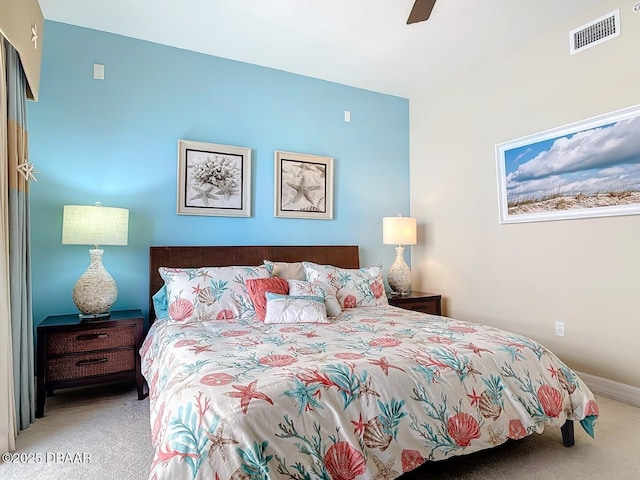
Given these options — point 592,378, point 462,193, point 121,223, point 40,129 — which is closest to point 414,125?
point 462,193

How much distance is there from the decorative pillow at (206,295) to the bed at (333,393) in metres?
0.01

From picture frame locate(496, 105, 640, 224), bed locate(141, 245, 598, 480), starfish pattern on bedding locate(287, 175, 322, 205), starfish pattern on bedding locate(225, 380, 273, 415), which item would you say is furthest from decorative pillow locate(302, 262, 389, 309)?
Result: starfish pattern on bedding locate(225, 380, 273, 415)

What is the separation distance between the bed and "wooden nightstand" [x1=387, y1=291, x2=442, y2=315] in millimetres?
997

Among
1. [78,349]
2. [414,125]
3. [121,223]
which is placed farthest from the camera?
[414,125]

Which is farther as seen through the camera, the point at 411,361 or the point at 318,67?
the point at 318,67

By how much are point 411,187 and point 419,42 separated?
1.66m

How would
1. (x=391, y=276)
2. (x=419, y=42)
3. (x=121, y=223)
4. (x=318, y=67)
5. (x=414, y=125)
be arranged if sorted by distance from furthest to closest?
(x=414, y=125)
(x=391, y=276)
(x=318, y=67)
(x=419, y=42)
(x=121, y=223)

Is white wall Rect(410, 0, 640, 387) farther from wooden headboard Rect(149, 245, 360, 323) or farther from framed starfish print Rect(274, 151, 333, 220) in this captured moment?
framed starfish print Rect(274, 151, 333, 220)

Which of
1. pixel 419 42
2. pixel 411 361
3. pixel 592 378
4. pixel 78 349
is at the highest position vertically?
pixel 419 42

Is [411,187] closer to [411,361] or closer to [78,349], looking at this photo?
[411,361]

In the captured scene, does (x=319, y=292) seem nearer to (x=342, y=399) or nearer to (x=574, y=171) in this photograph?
(x=342, y=399)

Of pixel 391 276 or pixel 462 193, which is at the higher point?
pixel 462 193

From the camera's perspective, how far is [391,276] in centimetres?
400

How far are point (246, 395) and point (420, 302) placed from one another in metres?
2.77
